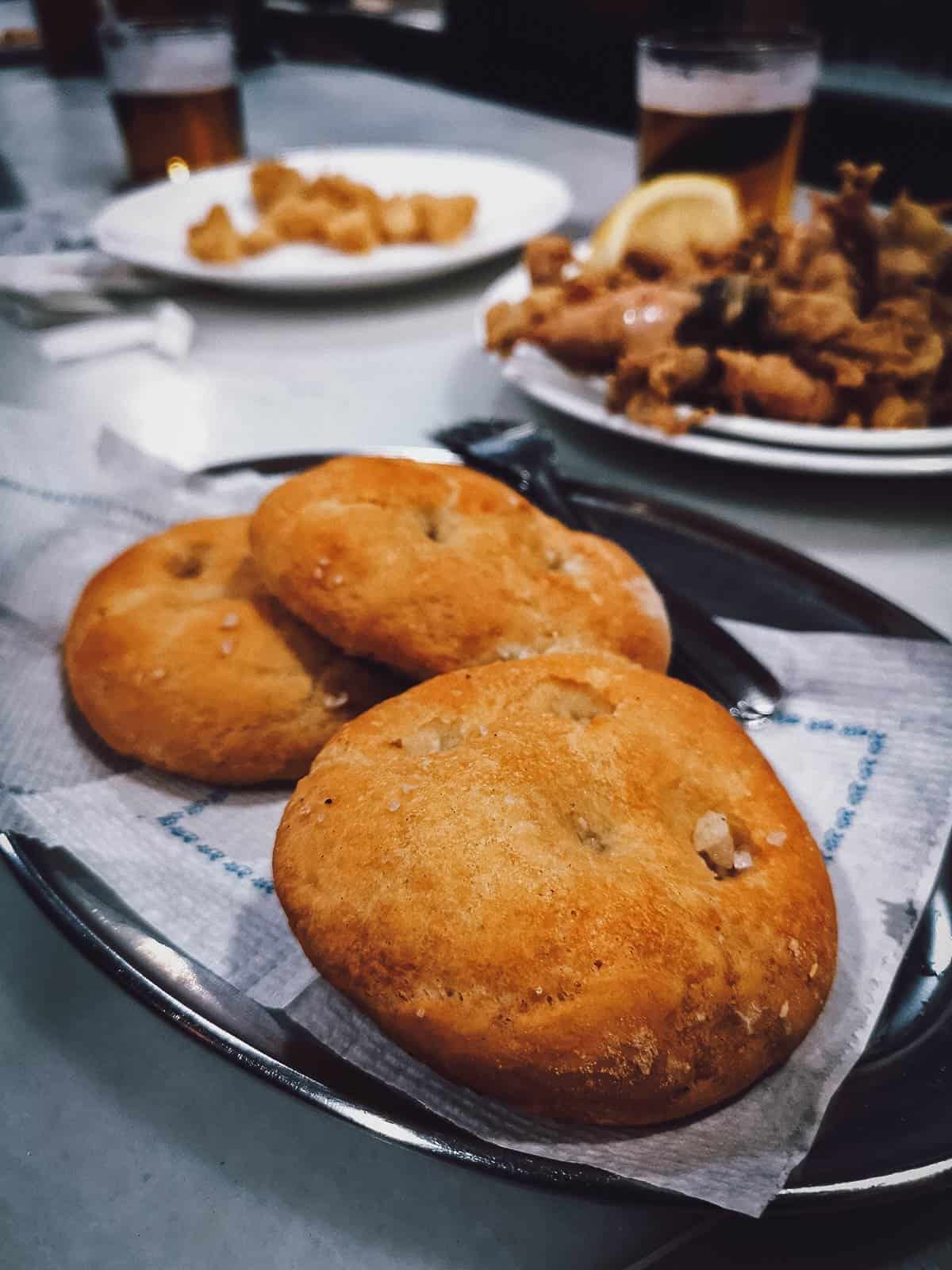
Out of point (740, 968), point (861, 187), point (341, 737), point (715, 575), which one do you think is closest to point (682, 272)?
point (861, 187)

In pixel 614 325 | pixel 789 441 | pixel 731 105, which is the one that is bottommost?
pixel 789 441

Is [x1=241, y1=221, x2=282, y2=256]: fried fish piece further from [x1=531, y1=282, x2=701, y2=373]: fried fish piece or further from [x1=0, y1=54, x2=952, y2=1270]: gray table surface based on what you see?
[x1=531, y1=282, x2=701, y2=373]: fried fish piece

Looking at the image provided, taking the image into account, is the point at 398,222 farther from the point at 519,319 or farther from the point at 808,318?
the point at 808,318

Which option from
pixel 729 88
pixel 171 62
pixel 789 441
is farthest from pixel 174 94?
pixel 789 441

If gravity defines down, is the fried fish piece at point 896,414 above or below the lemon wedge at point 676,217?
below

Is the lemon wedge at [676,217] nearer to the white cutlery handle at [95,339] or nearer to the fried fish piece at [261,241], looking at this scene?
the fried fish piece at [261,241]

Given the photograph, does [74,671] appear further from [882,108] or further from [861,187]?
[882,108]

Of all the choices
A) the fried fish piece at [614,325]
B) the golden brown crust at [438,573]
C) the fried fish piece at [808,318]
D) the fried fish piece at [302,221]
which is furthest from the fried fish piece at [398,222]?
the golden brown crust at [438,573]
